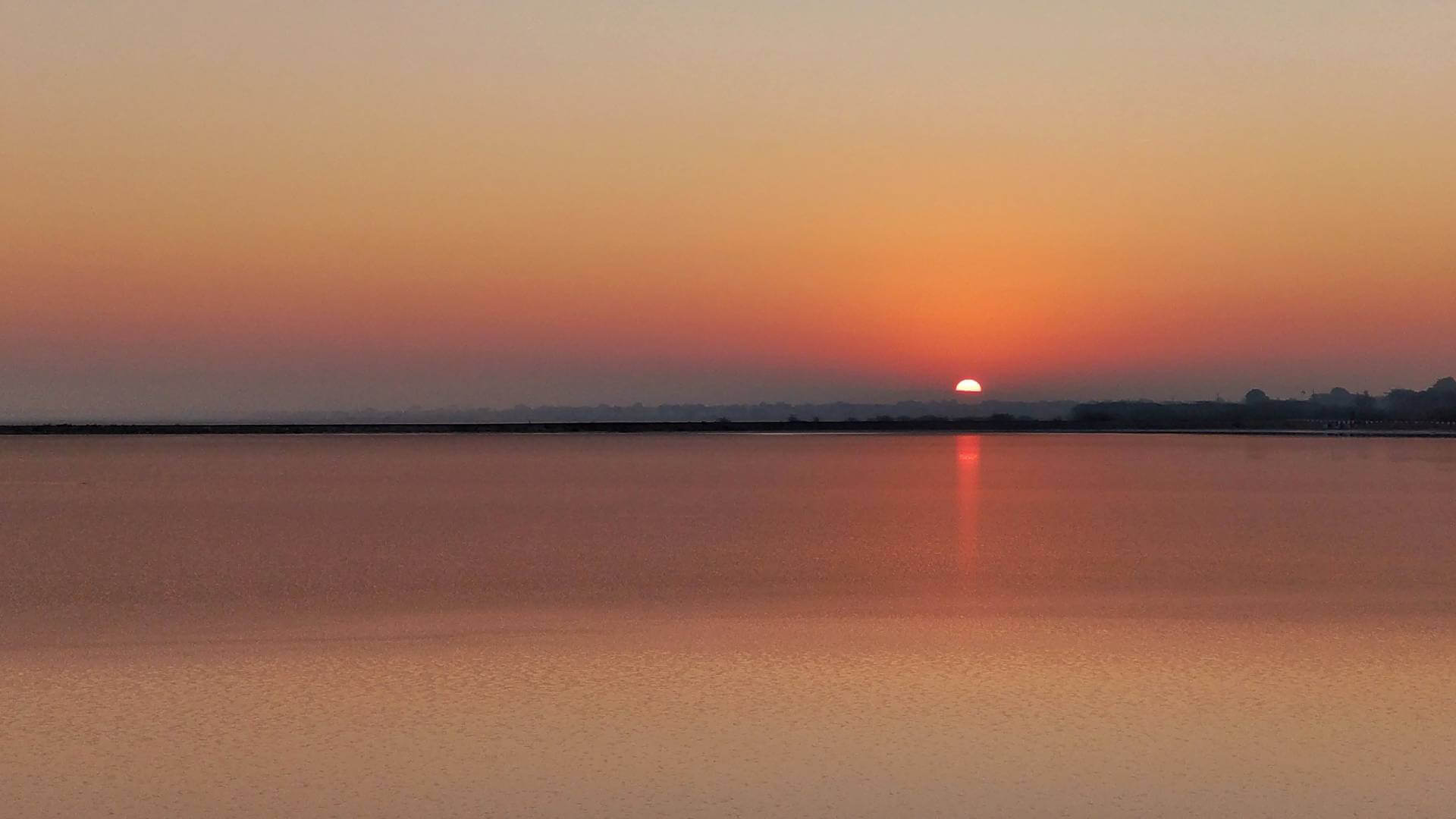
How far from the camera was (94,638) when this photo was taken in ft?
49.1

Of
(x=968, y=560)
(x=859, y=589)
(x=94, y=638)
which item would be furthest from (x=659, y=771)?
(x=968, y=560)

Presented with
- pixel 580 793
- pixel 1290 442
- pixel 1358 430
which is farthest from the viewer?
pixel 1358 430

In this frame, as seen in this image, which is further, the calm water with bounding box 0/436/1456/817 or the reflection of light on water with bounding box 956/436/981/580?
the reflection of light on water with bounding box 956/436/981/580

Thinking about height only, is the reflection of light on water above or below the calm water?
below

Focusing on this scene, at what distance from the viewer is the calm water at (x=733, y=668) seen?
28.9 feet

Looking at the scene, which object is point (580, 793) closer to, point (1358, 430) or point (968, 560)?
point (968, 560)

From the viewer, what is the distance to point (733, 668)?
42.3ft

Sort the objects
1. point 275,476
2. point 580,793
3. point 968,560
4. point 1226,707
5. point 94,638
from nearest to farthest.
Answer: point 580,793 → point 1226,707 → point 94,638 → point 968,560 → point 275,476

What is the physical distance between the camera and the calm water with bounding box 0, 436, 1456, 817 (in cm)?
882

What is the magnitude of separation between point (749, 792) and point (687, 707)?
249cm

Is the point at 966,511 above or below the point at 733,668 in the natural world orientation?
below

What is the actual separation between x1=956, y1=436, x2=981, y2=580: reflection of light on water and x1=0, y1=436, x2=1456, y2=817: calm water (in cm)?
32

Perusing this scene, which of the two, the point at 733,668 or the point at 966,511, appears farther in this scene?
the point at 966,511

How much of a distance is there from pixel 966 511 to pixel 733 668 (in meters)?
24.4
